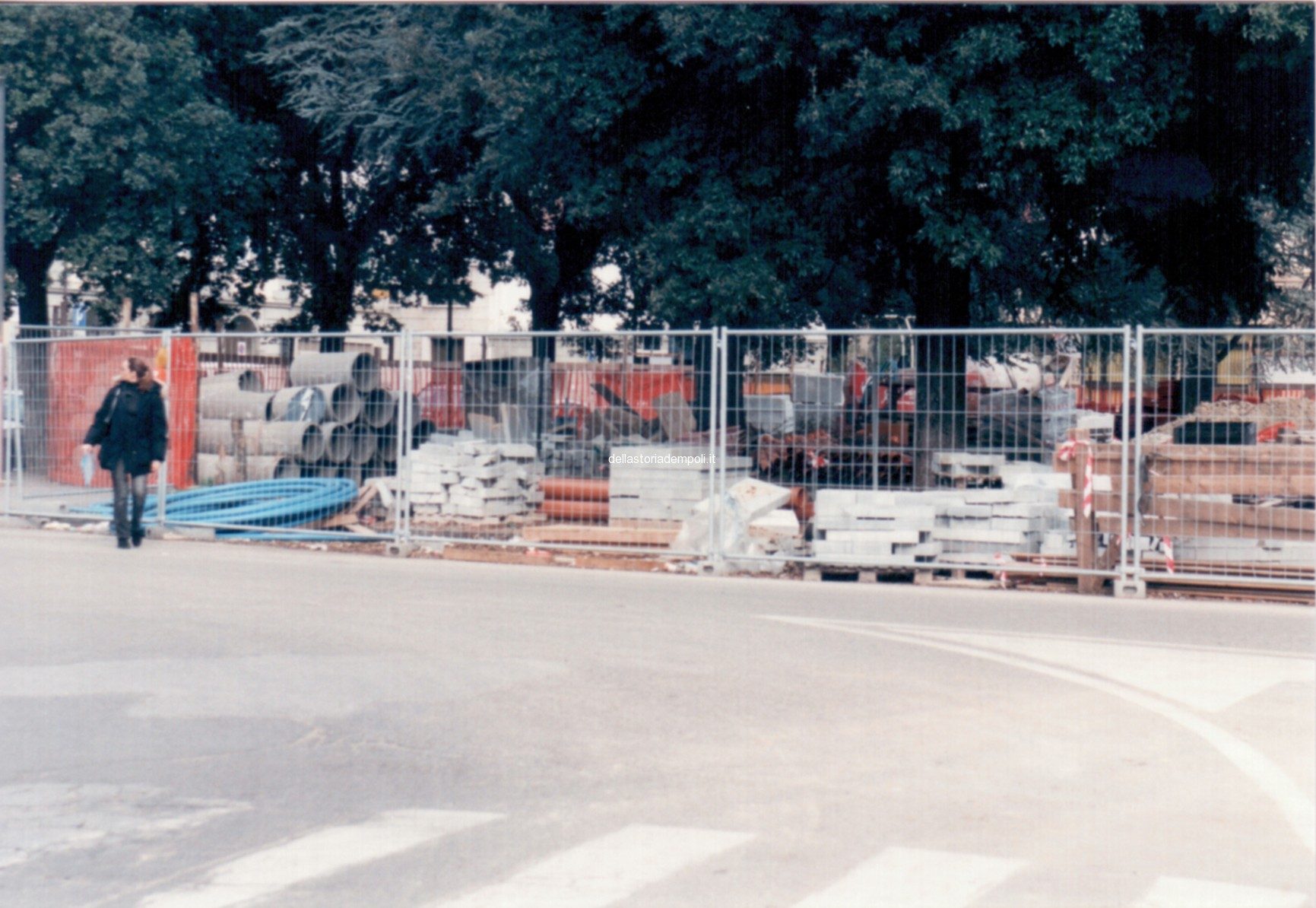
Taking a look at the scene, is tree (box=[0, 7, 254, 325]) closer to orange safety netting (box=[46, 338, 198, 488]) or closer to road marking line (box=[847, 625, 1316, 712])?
orange safety netting (box=[46, 338, 198, 488])

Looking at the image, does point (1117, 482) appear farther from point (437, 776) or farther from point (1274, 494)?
point (437, 776)

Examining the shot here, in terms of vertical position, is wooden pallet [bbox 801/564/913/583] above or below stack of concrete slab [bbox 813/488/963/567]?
below

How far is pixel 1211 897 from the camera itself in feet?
16.0

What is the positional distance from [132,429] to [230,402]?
331 centimetres

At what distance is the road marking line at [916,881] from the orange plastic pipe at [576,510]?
988cm

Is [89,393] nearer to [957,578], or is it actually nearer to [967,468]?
[967,468]

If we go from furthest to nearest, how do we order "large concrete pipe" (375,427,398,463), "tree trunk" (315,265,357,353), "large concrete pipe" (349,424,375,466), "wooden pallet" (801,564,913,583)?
"tree trunk" (315,265,357,353) < "large concrete pipe" (349,424,375,466) < "large concrete pipe" (375,427,398,463) < "wooden pallet" (801,564,913,583)

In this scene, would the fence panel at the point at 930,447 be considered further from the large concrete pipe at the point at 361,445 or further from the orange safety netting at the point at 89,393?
the orange safety netting at the point at 89,393

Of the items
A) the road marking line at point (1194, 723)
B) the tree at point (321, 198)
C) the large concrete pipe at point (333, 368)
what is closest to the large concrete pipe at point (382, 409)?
the large concrete pipe at point (333, 368)

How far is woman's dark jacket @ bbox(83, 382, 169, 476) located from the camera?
15.5 meters

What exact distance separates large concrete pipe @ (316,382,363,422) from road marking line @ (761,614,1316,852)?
24.6ft

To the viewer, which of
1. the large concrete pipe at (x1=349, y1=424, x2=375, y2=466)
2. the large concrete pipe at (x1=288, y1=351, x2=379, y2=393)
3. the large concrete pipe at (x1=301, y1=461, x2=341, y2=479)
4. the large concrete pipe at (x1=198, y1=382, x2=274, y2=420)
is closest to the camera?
the large concrete pipe at (x1=349, y1=424, x2=375, y2=466)

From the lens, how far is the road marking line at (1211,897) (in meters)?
4.79

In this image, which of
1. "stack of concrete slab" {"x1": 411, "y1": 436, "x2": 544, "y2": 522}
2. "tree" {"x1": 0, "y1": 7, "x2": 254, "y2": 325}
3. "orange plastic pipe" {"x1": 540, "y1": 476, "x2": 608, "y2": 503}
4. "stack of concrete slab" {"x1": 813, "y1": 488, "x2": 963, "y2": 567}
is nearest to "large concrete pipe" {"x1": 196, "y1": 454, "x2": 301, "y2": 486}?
"stack of concrete slab" {"x1": 411, "y1": 436, "x2": 544, "y2": 522}
